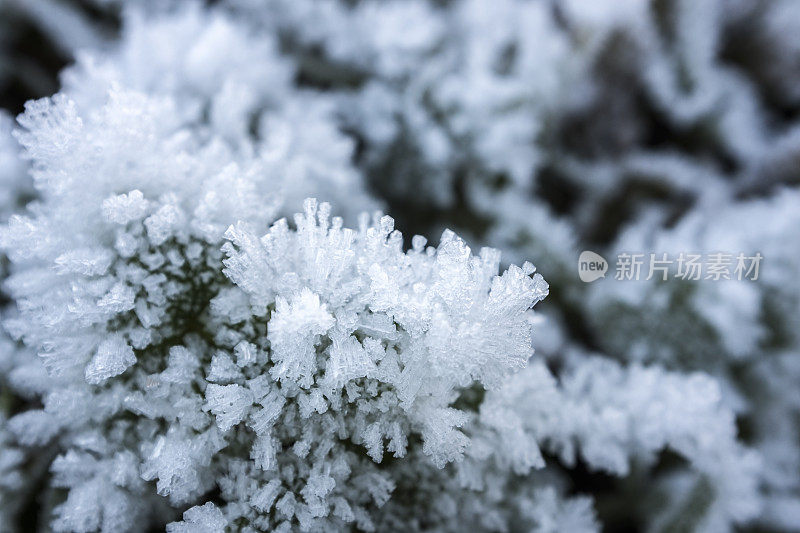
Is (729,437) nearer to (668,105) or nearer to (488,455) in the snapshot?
(488,455)

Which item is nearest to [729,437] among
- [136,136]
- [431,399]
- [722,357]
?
[722,357]

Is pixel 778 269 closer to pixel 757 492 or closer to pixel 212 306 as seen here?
pixel 757 492

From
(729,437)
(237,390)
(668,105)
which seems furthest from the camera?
(668,105)

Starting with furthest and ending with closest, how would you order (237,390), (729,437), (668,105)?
(668,105) < (729,437) < (237,390)

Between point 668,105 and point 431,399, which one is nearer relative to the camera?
point 431,399

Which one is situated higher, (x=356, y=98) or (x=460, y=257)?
(x=356, y=98)

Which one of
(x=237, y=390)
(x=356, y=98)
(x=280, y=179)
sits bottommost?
(x=237, y=390)
